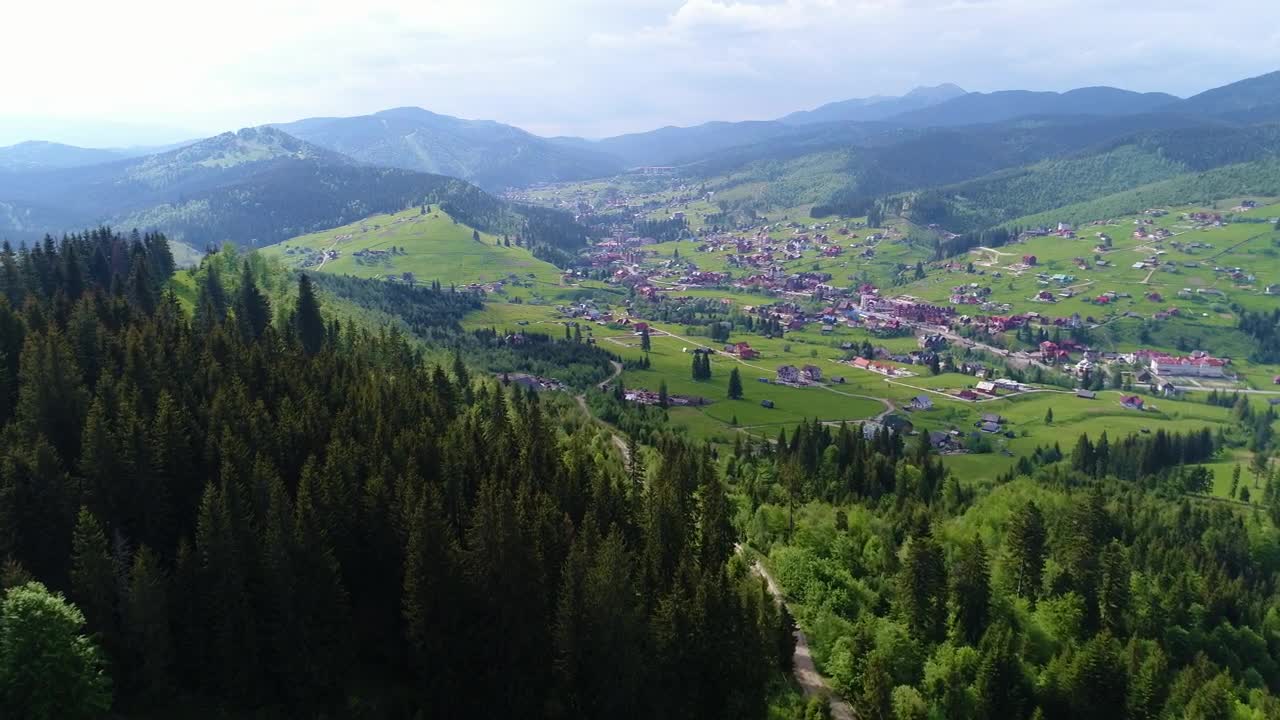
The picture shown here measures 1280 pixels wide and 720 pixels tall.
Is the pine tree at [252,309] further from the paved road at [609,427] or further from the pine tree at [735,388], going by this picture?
the pine tree at [735,388]

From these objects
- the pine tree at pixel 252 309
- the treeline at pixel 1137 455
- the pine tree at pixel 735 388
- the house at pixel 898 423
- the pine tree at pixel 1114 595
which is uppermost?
the pine tree at pixel 252 309

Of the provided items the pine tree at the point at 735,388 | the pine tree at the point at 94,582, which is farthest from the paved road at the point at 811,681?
the pine tree at the point at 735,388

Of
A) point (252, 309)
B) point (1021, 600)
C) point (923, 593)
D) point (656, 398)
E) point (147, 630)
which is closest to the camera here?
point (147, 630)

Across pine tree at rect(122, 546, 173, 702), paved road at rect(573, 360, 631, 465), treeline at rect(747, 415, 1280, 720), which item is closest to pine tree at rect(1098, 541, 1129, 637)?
treeline at rect(747, 415, 1280, 720)

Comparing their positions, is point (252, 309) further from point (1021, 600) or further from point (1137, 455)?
point (1137, 455)

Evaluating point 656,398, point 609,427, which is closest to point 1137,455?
point 656,398

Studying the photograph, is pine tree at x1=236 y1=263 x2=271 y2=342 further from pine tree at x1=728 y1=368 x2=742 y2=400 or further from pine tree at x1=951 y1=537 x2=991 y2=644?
pine tree at x1=728 y1=368 x2=742 y2=400

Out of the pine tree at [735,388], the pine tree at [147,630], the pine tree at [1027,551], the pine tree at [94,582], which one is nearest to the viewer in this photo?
the pine tree at [147,630]

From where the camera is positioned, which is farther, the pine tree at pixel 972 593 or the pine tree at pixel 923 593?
the pine tree at pixel 972 593
